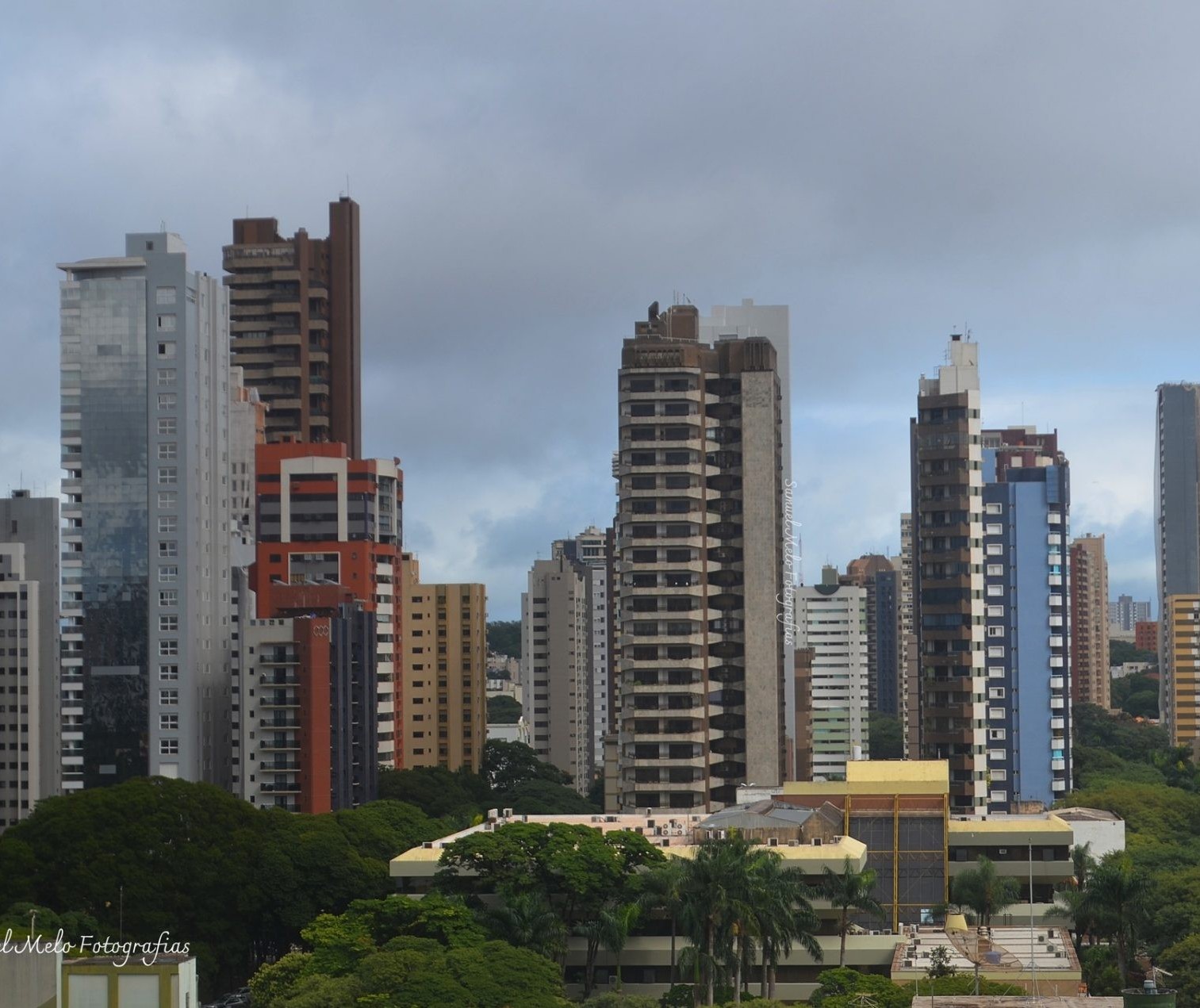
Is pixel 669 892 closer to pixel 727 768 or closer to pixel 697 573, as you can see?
pixel 727 768

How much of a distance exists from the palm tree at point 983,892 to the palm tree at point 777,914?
11.9m

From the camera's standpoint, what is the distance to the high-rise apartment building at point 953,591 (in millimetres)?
134750

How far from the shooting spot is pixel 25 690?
540ft

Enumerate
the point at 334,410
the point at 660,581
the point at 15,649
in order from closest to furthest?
the point at 660,581 < the point at 15,649 < the point at 334,410

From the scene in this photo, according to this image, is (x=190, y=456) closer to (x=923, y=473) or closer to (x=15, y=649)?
(x=15, y=649)

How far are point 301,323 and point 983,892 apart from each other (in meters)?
111

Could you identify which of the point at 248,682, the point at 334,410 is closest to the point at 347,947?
the point at 248,682

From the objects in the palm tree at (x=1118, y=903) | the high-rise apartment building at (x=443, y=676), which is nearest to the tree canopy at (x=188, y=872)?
the palm tree at (x=1118, y=903)

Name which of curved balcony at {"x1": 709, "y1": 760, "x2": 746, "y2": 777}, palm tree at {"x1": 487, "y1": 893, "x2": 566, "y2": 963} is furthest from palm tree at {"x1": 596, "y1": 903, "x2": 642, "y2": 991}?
curved balcony at {"x1": 709, "y1": 760, "x2": 746, "y2": 777}

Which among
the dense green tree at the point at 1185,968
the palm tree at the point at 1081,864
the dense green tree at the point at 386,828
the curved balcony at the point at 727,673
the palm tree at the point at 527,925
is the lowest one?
the dense green tree at the point at 1185,968

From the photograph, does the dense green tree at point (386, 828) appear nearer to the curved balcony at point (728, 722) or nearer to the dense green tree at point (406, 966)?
the dense green tree at point (406, 966)

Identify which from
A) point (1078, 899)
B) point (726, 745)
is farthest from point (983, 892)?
point (726, 745)

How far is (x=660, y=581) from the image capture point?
12381 cm

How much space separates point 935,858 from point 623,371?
39.1 metres
